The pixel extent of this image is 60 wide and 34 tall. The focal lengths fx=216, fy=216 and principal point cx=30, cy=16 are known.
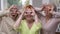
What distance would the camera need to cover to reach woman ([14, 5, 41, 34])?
→ 8.45 feet

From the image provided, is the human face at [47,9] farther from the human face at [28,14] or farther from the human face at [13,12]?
the human face at [13,12]

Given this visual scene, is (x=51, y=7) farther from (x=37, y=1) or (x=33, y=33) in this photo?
(x=37, y=1)

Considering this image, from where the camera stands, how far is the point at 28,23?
2623 mm

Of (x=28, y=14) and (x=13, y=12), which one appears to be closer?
(x=28, y=14)

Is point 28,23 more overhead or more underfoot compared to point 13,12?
more underfoot

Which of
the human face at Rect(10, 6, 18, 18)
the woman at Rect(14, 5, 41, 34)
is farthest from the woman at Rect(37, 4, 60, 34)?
the human face at Rect(10, 6, 18, 18)

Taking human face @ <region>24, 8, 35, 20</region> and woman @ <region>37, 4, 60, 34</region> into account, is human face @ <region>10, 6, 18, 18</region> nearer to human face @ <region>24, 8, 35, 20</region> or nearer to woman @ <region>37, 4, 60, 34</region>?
human face @ <region>24, 8, 35, 20</region>

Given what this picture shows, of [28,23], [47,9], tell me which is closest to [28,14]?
[28,23]

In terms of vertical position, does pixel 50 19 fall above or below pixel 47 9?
below

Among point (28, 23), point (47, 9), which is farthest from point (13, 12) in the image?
point (47, 9)

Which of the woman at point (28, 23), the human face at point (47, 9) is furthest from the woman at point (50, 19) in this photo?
the woman at point (28, 23)

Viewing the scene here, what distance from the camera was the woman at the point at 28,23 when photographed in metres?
2.57

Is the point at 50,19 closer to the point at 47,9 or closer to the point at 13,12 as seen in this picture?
the point at 47,9

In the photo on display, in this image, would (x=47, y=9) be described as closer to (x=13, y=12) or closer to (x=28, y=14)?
(x=28, y=14)
